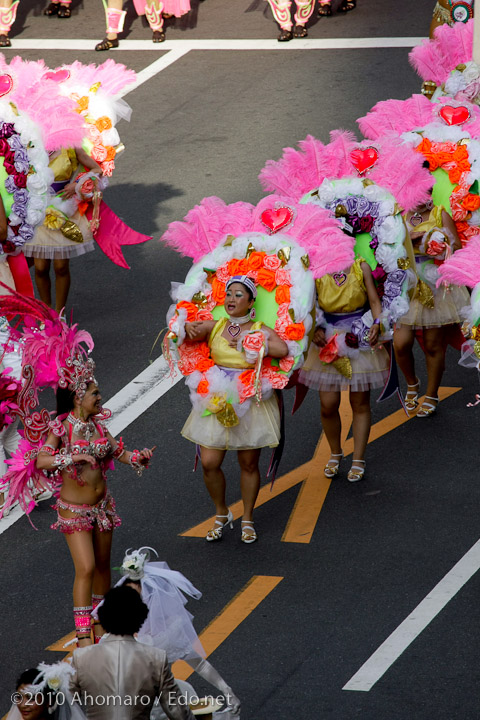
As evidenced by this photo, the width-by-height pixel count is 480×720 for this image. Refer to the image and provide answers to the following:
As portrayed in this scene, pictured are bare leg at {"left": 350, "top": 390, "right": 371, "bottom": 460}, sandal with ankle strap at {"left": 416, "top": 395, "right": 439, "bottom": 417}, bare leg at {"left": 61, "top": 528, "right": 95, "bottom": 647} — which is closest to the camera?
bare leg at {"left": 61, "top": 528, "right": 95, "bottom": 647}

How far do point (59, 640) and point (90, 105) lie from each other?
5375mm

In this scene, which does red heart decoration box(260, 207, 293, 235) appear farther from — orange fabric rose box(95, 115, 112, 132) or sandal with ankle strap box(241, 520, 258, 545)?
orange fabric rose box(95, 115, 112, 132)

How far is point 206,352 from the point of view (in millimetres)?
7879

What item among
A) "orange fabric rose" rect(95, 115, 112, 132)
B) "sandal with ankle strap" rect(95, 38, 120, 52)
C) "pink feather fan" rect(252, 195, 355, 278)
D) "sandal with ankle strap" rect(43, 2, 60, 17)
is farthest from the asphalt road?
"sandal with ankle strap" rect(43, 2, 60, 17)

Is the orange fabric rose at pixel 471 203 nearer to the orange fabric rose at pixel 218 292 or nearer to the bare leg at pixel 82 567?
the orange fabric rose at pixel 218 292

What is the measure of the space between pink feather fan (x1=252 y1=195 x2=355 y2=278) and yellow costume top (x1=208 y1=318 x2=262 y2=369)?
65 cm

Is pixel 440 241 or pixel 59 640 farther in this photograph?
pixel 440 241

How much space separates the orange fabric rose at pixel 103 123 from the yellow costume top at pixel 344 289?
3383 mm

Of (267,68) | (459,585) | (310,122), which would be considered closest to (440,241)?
(459,585)

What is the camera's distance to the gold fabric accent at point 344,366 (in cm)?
841

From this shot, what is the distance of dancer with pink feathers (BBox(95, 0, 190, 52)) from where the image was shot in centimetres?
1802

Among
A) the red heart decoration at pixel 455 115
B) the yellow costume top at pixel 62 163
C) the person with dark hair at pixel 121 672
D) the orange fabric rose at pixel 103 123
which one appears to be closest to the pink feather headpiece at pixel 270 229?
the red heart decoration at pixel 455 115

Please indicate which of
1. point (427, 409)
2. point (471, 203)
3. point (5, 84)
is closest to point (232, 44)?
point (5, 84)

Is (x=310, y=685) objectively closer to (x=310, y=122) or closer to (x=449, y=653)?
(x=449, y=653)
